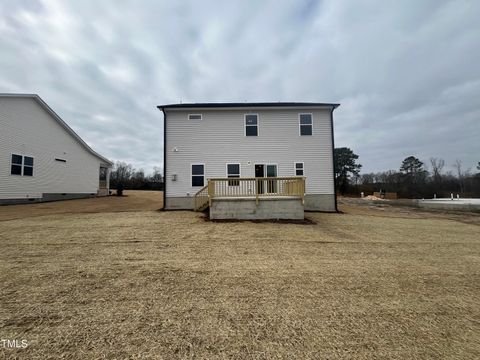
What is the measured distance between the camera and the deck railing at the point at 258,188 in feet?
30.5

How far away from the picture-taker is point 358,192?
38.9 m

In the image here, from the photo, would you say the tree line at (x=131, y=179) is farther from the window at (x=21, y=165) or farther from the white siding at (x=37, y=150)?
the window at (x=21, y=165)

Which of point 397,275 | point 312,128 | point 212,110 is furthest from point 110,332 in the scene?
point 312,128

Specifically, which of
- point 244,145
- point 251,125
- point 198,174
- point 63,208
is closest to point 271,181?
point 244,145

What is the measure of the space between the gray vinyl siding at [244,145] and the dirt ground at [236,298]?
22.4 feet

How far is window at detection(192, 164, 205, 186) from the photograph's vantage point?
12.5 meters

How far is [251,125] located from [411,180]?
4102cm

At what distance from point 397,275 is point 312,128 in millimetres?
10425

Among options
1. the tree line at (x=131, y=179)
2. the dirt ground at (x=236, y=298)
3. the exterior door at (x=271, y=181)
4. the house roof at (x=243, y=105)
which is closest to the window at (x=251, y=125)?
the house roof at (x=243, y=105)

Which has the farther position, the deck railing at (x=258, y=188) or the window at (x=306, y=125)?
the window at (x=306, y=125)

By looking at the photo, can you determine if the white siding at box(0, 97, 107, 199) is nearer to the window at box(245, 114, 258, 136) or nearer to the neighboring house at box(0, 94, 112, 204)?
the neighboring house at box(0, 94, 112, 204)

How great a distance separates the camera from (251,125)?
42.5 ft

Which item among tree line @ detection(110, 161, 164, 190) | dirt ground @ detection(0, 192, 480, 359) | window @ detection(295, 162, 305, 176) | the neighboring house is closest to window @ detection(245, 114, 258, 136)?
window @ detection(295, 162, 305, 176)

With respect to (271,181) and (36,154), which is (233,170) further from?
(36,154)
